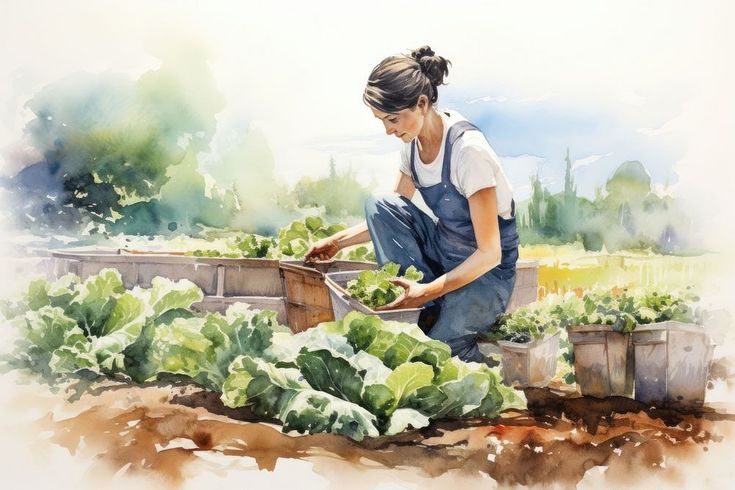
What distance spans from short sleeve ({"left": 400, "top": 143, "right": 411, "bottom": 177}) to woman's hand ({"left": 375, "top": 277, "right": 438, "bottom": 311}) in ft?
1.66

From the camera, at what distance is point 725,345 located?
115 inches

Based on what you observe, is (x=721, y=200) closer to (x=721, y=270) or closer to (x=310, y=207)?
(x=721, y=270)

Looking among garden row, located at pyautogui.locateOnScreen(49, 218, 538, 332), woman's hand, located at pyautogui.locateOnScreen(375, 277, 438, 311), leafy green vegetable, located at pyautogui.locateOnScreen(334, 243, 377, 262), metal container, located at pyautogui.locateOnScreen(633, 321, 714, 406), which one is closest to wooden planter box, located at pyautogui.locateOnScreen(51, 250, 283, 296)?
garden row, located at pyautogui.locateOnScreen(49, 218, 538, 332)

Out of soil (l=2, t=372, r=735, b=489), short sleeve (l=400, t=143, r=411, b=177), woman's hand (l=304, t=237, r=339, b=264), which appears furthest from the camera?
woman's hand (l=304, t=237, r=339, b=264)


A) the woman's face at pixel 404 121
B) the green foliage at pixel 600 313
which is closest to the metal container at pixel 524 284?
the green foliage at pixel 600 313

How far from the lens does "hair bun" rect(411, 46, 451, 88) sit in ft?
9.16

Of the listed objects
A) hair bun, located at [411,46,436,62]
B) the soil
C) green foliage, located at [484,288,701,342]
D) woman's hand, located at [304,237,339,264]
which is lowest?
the soil

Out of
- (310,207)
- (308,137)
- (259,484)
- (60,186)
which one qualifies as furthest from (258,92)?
(259,484)

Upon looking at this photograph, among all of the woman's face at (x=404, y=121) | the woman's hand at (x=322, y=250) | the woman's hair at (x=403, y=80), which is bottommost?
the woman's hand at (x=322, y=250)

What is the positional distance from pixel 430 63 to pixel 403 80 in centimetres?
13

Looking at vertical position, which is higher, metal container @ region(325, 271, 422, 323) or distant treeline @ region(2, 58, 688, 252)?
distant treeline @ region(2, 58, 688, 252)

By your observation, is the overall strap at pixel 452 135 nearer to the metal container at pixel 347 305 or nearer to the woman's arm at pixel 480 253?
the woman's arm at pixel 480 253

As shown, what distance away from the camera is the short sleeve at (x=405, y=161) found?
304 cm

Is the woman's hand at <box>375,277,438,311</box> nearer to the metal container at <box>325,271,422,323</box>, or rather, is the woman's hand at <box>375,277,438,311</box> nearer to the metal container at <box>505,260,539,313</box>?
the metal container at <box>325,271,422,323</box>
